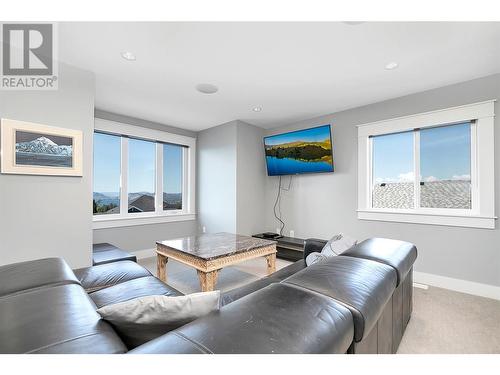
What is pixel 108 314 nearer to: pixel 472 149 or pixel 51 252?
pixel 51 252

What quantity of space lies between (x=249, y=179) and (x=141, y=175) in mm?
2008

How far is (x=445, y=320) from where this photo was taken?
2084 millimetres

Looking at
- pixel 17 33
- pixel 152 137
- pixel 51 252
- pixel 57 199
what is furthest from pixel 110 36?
pixel 152 137

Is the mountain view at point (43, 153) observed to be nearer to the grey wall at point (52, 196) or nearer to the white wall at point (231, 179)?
the grey wall at point (52, 196)

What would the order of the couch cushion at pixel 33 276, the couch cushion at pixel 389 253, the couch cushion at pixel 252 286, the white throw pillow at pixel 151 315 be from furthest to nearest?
the couch cushion at pixel 252 286
the couch cushion at pixel 389 253
the couch cushion at pixel 33 276
the white throw pillow at pixel 151 315

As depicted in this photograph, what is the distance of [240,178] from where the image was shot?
4.26 meters

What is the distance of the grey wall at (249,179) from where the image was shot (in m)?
4.24

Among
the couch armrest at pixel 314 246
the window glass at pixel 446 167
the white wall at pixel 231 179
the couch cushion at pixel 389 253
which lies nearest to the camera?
the couch cushion at pixel 389 253

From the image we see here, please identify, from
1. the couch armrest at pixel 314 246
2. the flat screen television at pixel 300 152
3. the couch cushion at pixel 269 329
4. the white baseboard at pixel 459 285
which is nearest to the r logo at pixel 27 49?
the couch cushion at pixel 269 329

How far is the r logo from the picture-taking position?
1.91 meters

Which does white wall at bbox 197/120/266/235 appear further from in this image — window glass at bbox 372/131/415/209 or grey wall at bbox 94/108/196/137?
window glass at bbox 372/131/415/209

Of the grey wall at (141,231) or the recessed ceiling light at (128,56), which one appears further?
the grey wall at (141,231)

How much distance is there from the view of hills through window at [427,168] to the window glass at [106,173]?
13.7 ft

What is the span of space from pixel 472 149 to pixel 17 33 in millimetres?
4723
